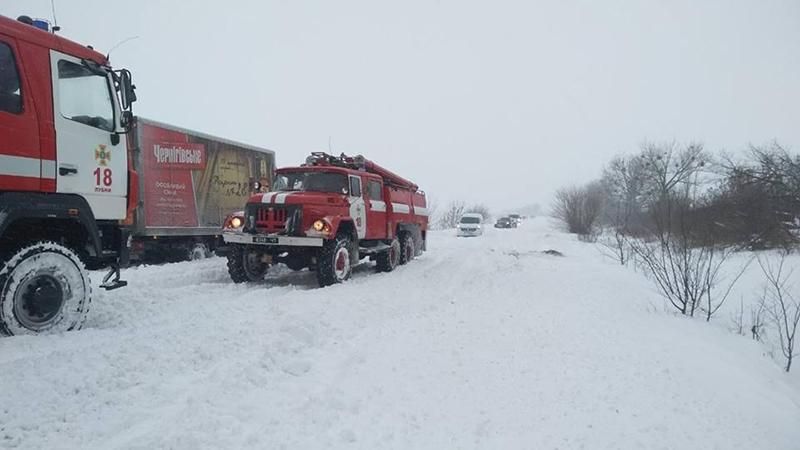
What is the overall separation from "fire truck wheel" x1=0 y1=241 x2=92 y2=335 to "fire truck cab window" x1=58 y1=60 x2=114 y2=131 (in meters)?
1.45

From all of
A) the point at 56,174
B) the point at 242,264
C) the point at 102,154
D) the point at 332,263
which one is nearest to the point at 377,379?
the point at 56,174

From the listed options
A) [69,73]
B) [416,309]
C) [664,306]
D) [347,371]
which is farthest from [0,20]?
[664,306]

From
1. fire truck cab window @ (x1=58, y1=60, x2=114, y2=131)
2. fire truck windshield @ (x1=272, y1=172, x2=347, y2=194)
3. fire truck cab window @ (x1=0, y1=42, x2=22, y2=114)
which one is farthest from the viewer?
fire truck windshield @ (x1=272, y1=172, x2=347, y2=194)

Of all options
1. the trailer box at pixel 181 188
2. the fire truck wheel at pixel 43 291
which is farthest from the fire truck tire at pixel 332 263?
the trailer box at pixel 181 188

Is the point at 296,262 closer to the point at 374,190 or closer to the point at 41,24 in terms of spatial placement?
the point at 374,190

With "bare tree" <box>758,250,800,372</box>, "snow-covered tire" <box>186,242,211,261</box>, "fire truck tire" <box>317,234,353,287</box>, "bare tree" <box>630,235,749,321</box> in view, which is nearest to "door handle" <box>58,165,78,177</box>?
"fire truck tire" <box>317,234,353,287</box>

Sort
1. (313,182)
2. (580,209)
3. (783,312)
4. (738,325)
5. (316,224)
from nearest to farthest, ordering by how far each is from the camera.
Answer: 1. (783,312)
2. (738,325)
3. (316,224)
4. (313,182)
5. (580,209)

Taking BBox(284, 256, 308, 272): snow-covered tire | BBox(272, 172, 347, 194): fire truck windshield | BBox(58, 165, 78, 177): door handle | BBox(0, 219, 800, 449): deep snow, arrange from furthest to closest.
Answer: BBox(272, 172, 347, 194): fire truck windshield
BBox(284, 256, 308, 272): snow-covered tire
BBox(58, 165, 78, 177): door handle
BBox(0, 219, 800, 449): deep snow

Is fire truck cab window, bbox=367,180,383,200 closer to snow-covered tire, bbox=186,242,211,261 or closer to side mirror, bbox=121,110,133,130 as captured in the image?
snow-covered tire, bbox=186,242,211,261

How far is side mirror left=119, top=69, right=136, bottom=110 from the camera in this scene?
532 centimetres

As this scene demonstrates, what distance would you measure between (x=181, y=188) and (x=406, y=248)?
6.02 metres

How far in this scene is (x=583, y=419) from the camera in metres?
3.27

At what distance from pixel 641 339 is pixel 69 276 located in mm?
6683

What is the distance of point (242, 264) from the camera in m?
8.22
